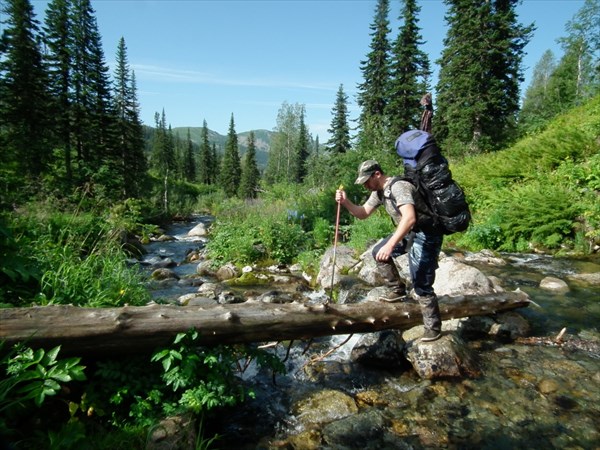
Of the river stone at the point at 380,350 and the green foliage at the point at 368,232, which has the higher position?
the green foliage at the point at 368,232

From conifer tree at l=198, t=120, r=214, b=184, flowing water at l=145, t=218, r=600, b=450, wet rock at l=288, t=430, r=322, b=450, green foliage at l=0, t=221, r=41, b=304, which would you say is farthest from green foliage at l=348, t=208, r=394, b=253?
conifer tree at l=198, t=120, r=214, b=184

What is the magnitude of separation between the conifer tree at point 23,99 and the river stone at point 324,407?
21.4 meters

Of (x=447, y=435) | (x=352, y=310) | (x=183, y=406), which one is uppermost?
(x=352, y=310)

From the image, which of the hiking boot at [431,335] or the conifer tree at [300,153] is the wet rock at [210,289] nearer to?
the hiking boot at [431,335]

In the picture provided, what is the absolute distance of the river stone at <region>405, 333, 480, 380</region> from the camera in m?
4.07

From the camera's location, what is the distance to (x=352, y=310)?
3943 mm

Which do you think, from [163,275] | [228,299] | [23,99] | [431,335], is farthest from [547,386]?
[23,99]

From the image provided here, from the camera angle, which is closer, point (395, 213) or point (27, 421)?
point (27, 421)

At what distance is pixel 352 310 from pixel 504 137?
2466 cm

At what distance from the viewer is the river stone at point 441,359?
407 centimetres

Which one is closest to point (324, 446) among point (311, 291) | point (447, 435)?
point (447, 435)

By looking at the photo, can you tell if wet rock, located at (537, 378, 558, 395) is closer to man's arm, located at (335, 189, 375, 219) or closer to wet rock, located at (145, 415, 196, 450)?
man's arm, located at (335, 189, 375, 219)

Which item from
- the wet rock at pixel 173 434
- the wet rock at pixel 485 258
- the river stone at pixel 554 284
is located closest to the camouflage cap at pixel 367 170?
the wet rock at pixel 173 434

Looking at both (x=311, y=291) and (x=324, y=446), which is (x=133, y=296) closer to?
(x=324, y=446)
